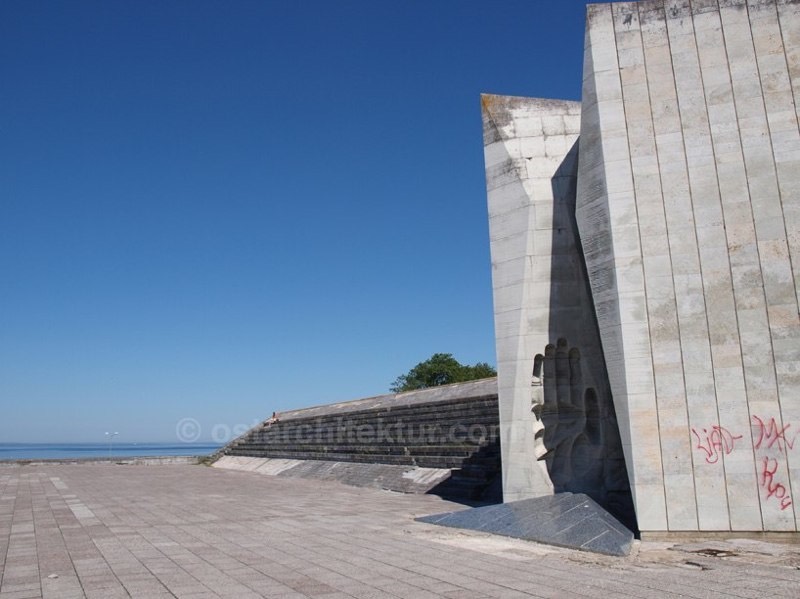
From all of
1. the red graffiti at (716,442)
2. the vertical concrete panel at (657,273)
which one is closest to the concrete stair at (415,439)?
the vertical concrete panel at (657,273)

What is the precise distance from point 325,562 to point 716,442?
6489 millimetres

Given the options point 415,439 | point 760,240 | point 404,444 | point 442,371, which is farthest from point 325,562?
point 442,371

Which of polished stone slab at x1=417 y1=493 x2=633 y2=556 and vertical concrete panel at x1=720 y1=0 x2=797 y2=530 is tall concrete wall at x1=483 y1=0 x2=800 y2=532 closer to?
vertical concrete panel at x1=720 y1=0 x2=797 y2=530

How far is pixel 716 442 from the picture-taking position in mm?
10680

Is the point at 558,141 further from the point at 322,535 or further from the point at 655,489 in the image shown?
the point at 322,535

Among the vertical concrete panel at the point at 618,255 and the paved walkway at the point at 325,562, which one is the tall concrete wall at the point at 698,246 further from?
the paved walkway at the point at 325,562

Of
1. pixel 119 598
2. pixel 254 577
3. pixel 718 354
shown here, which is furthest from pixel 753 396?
pixel 119 598

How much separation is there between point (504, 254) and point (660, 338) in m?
4.43

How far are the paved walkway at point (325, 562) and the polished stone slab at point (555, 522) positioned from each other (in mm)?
304

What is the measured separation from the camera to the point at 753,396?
1070 centimetres

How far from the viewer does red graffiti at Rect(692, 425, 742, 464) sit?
10.6m

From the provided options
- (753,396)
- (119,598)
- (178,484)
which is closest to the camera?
(119,598)

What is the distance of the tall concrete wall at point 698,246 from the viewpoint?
34.8ft

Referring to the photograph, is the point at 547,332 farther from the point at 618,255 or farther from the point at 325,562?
the point at 325,562
